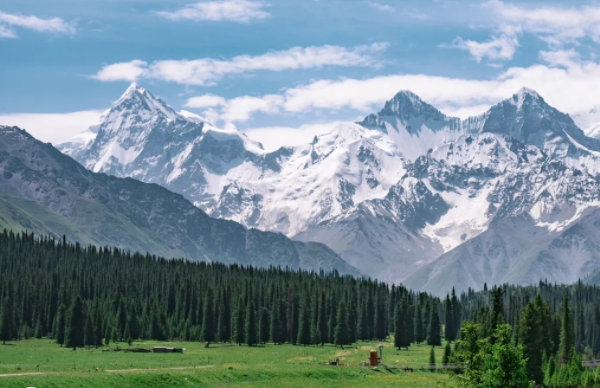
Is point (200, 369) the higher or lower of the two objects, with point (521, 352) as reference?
lower

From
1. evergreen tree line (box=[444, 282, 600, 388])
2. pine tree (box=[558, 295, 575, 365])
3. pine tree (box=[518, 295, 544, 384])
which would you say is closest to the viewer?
evergreen tree line (box=[444, 282, 600, 388])

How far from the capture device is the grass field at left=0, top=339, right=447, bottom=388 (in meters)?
120

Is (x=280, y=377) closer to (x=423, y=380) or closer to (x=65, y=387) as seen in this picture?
(x=423, y=380)

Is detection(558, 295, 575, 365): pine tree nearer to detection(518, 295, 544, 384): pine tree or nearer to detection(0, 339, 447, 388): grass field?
detection(0, 339, 447, 388): grass field

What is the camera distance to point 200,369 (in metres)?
139

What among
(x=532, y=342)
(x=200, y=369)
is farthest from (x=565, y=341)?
(x=200, y=369)

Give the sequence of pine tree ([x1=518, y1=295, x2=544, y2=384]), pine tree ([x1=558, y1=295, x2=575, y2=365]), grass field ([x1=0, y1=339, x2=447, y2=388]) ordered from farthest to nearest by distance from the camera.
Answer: pine tree ([x1=558, y1=295, x2=575, y2=365]) → pine tree ([x1=518, y1=295, x2=544, y2=384]) → grass field ([x1=0, y1=339, x2=447, y2=388])

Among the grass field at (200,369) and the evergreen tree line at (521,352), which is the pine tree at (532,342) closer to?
the evergreen tree line at (521,352)

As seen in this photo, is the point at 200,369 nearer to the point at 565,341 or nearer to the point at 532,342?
the point at 532,342

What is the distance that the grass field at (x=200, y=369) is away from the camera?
120m

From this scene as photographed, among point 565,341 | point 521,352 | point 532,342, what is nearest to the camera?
point 521,352

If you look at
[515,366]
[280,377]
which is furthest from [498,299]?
[515,366]

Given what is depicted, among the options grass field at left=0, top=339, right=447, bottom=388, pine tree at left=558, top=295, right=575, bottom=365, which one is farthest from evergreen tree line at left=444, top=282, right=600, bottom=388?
grass field at left=0, top=339, right=447, bottom=388

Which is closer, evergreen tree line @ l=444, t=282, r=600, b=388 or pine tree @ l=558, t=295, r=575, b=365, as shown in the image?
evergreen tree line @ l=444, t=282, r=600, b=388
